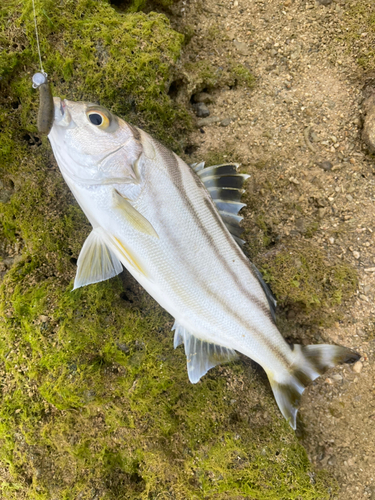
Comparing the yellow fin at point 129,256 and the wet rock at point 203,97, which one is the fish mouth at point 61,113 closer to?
the yellow fin at point 129,256

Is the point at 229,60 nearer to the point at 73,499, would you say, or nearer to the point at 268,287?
the point at 268,287

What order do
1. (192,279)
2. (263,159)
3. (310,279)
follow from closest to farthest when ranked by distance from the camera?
(192,279), (310,279), (263,159)

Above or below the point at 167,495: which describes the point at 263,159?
above

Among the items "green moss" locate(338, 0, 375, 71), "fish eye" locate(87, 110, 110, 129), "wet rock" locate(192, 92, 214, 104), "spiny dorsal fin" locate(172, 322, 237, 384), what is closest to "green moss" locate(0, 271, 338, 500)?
"spiny dorsal fin" locate(172, 322, 237, 384)

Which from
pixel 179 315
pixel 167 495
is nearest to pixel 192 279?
pixel 179 315

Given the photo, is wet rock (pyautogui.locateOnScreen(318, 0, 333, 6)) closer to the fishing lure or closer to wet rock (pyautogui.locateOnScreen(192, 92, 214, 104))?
wet rock (pyautogui.locateOnScreen(192, 92, 214, 104))

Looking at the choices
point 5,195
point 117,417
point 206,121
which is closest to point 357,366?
point 117,417

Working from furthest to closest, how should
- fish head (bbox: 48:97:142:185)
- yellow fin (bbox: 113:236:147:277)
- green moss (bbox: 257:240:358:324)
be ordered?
green moss (bbox: 257:240:358:324), yellow fin (bbox: 113:236:147:277), fish head (bbox: 48:97:142:185)
